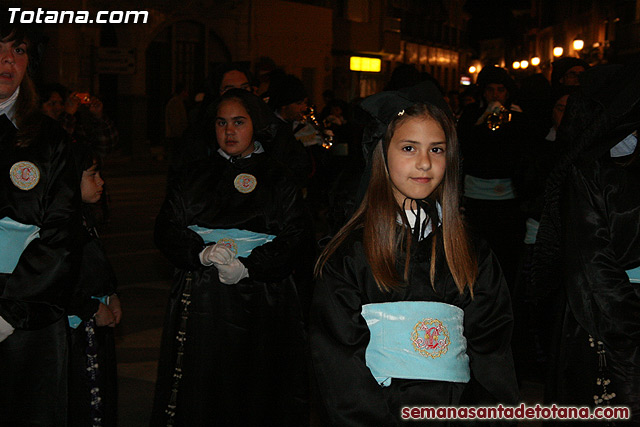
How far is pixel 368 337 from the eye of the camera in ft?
10.5

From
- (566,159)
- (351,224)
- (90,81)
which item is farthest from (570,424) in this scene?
(90,81)

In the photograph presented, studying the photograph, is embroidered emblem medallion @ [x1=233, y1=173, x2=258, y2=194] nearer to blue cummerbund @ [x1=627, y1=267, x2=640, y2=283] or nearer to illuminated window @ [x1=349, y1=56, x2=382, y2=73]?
blue cummerbund @ [x1=627, y1=267, x2=640, y2=283]

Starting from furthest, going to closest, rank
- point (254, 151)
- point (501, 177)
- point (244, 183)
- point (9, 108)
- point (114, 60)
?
point (114, 60) < point (501, 177) < point (254, 151) < point (244, 183) < point (9, 108)

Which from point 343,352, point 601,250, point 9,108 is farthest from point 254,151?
point 343,352

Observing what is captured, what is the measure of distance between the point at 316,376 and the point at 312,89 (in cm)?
3320

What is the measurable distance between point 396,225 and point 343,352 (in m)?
0.52

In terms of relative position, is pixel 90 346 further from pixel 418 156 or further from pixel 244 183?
pixel 418 156

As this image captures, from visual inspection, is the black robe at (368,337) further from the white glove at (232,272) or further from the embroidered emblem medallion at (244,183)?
the embroidered emblem medallion at (244,183)

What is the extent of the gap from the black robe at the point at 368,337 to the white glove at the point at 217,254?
150cm

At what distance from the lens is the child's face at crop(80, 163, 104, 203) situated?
4832 millimetres

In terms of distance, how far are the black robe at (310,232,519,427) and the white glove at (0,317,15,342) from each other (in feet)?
4.44

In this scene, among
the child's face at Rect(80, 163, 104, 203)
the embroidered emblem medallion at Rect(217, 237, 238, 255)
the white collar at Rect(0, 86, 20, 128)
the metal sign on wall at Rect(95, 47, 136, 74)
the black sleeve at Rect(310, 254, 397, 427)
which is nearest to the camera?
the black sleeve at Rect(310, 254, 397, 427)

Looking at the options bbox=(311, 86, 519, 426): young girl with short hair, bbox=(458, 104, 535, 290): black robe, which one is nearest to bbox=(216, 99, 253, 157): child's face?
bbox=(311, 86, 519, 426): young girl with short hair

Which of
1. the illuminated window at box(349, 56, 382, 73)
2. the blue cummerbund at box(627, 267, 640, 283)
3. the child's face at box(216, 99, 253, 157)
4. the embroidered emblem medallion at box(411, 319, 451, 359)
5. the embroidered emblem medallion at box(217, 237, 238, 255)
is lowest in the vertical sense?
the embroidered emblem medallion at box(411, 319, 451, 359)
